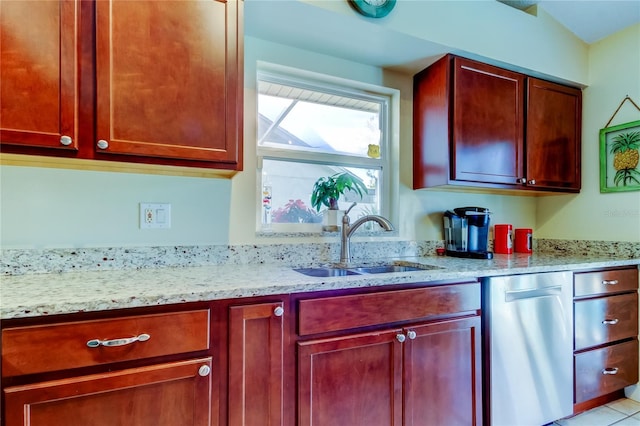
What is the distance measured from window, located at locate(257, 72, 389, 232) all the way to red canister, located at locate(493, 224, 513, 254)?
918 mm

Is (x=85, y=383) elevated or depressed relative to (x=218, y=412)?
elevated

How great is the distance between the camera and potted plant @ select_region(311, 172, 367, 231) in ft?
6.31

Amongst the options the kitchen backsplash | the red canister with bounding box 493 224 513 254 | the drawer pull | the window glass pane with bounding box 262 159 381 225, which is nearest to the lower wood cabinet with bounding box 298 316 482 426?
the drawer pull

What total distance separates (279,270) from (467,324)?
88 centimetres

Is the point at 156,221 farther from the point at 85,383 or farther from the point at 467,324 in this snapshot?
the point at 467,324

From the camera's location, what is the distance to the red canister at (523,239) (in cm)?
249

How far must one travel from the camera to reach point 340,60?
199 cm

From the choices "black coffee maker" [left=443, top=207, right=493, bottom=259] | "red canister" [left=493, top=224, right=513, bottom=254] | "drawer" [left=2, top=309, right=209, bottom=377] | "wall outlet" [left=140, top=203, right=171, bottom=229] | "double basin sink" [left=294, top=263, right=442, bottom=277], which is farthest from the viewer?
"red canister" [left=493, top=224, right=513, bottom=254]

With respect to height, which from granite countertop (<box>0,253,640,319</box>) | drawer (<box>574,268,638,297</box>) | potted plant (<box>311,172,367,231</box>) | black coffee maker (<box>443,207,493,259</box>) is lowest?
drawer (<box>574,268,638,297</box>)

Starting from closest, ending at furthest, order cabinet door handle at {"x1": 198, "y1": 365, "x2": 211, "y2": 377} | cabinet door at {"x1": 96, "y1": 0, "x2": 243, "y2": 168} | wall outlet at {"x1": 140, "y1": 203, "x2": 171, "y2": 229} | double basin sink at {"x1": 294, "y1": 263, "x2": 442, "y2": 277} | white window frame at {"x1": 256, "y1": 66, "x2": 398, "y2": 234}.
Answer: cabinet door handle at {"x1": 198, "y1": 365, "x2": 211, "y2": 377} → cabinet door at {"x1": 96, "y1": 0, "x2": 243, "y2": 168} → wall outlet at {"x1": 140, "y1": 203, "x2": 171, "y2": 229} → double basin sink at {"x1": 294, "y1": 263, "x2": 442, "y2": 277} → white window frame at {"x1": 256, "y1": 66, "x2": 398, "y2": 234}

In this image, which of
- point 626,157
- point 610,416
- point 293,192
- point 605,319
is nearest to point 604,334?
point 605,319

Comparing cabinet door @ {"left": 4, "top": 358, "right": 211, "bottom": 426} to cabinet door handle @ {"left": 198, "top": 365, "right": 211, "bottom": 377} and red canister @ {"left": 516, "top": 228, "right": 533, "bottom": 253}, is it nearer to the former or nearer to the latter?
cabinet door handle @ {"left": 198, "top": 365, "right": 211, "bottom": 377}

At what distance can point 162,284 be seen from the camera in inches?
44.8

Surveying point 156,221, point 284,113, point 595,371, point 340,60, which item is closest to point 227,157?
point 156,221
